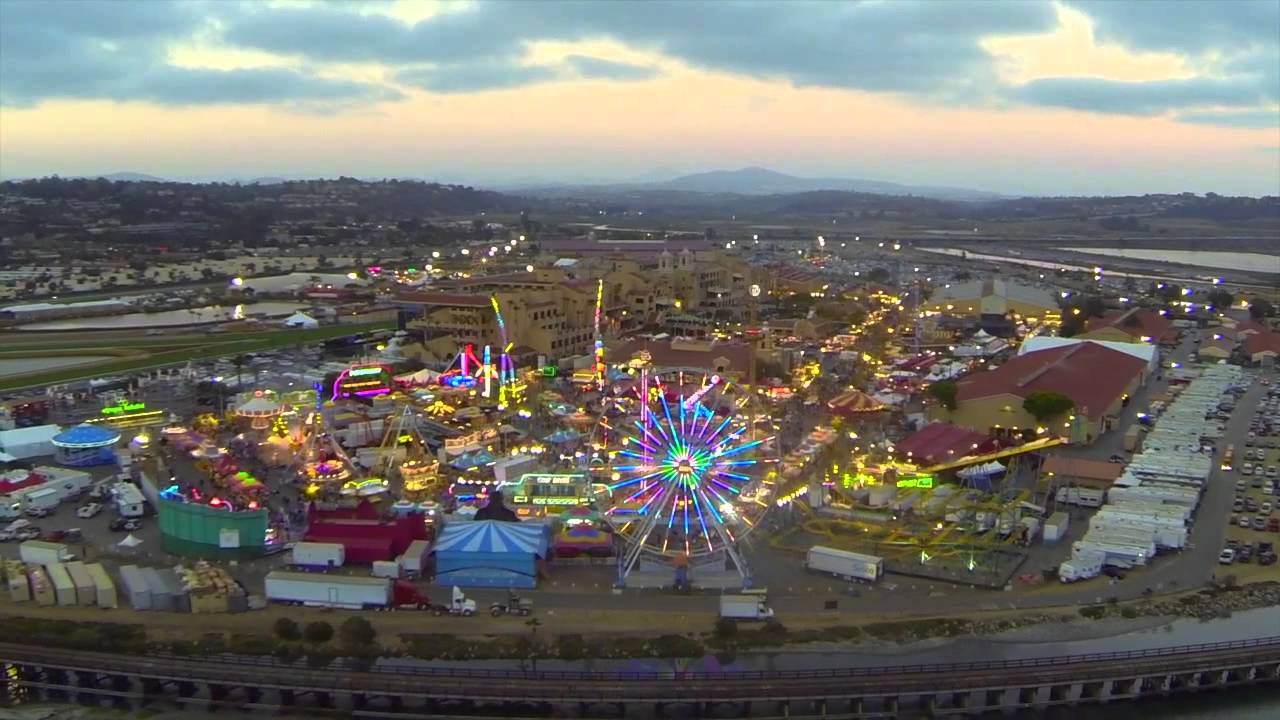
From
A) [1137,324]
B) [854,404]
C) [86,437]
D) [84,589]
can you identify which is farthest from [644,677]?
[1137,324]

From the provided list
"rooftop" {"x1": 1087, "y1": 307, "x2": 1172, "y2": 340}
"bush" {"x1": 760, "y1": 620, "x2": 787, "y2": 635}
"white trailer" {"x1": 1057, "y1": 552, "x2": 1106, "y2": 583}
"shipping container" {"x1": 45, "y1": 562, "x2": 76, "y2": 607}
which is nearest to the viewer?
"bush" {"x1": 760, "y1": 620, "x2": 787, "y2": 635}

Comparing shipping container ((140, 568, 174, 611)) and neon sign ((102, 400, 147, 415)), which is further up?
neon sign ((102, 400, 147, 415))

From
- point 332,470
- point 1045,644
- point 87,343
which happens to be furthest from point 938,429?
point 87,343

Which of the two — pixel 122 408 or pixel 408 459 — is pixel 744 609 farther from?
pixel 122 408

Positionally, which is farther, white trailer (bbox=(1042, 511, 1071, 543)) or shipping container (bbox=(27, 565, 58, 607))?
white trailer (bbox=(1042, 511, 1071, 543))

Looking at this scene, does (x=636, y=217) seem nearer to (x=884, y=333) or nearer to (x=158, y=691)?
(x=884, y=333)

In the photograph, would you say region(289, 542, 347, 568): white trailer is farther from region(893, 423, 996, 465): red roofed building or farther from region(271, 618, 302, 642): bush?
region(893, 423, 996, 465): red roofed building

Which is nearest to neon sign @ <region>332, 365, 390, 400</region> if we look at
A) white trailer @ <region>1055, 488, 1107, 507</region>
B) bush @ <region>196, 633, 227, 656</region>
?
bush @ <region>196, 633, 227, 656</region>
